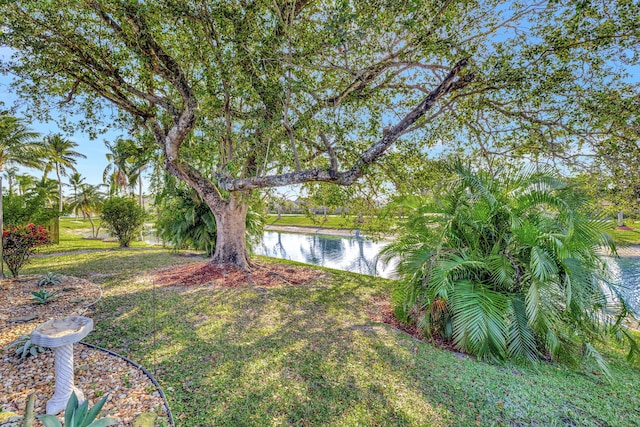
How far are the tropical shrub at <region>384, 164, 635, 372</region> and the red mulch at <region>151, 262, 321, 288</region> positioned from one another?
327 centimetres

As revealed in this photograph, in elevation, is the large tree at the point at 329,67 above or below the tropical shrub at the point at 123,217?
above

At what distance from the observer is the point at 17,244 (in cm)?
588

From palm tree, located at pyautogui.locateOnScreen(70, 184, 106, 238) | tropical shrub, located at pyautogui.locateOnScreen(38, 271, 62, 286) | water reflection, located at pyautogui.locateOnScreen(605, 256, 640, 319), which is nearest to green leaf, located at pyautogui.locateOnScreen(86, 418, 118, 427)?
tropical shrub, located at pyautogui.locateOnScreen(38, 271, 62, 286)

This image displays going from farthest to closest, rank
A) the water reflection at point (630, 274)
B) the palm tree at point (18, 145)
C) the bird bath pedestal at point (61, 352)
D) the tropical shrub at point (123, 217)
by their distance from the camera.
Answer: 1. the palm tree at point (18, 145)
2. the tropical shrub at point (123, 217)
3. the water reflection at point (630, 274)
4. the bird bath pedestal at point (61, 352)

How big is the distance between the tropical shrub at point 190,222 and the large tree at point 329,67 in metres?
3.66

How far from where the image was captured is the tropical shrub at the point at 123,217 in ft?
38.6

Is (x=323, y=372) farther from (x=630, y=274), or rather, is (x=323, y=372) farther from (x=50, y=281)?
(x=630, y=274)

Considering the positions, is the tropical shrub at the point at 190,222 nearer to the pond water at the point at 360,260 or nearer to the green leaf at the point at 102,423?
the pond water at the point at 360,260

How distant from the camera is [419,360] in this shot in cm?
353

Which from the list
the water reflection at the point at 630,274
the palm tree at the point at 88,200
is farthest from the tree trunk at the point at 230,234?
the palm tree at the point at 88,200

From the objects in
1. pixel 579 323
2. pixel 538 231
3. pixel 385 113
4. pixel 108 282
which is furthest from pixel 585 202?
pixel 108 282

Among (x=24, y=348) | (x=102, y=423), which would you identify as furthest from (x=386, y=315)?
(x=24, y=348)

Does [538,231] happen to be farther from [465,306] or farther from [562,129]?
[562,129]

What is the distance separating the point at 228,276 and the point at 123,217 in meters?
8.31
